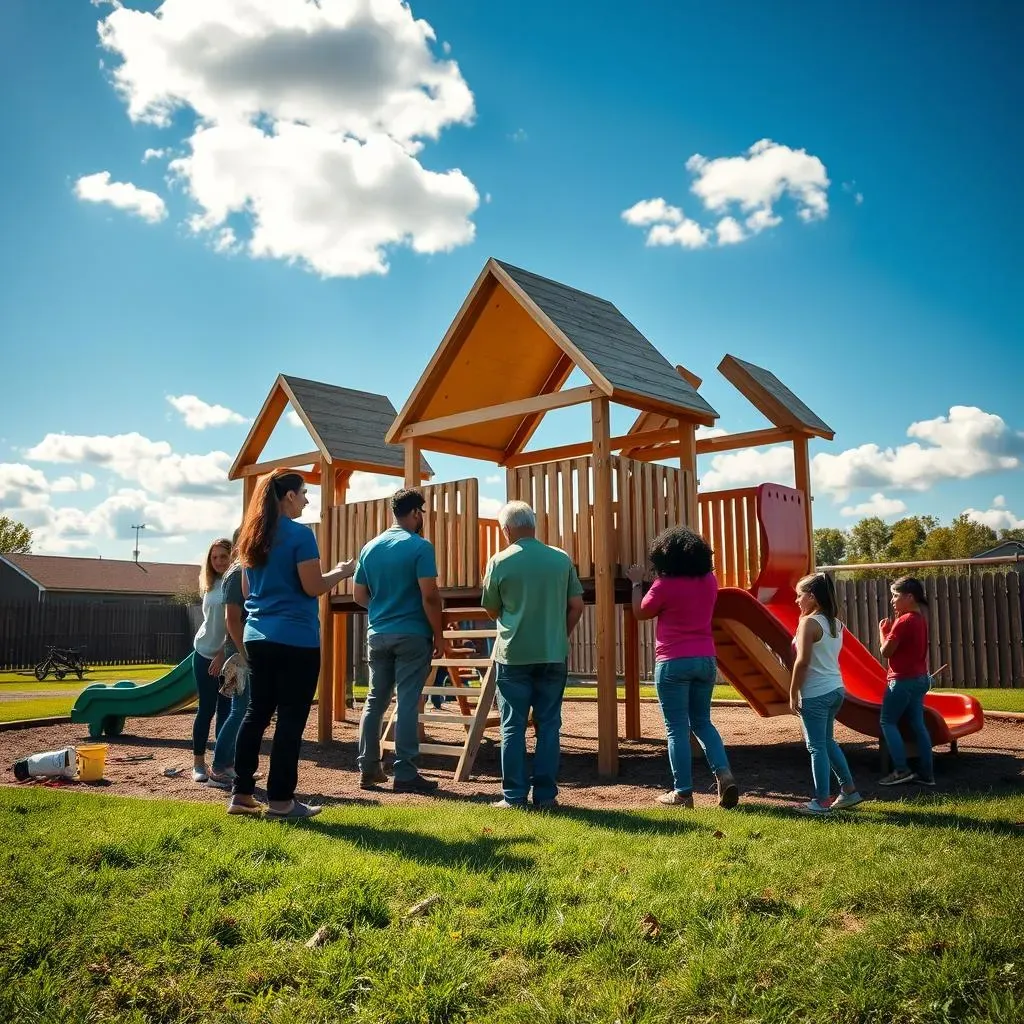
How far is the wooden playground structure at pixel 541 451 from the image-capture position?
30.7 feet

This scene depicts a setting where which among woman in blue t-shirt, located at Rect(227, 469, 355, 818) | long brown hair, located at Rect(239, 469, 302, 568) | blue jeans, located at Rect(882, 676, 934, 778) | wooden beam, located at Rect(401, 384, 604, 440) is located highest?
wooden beam, located at Rect(401, 384, 604, 440)

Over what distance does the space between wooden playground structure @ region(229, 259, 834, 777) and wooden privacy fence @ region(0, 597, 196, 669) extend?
2105 centimetres

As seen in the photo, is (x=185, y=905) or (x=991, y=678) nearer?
(x=185, y=905)

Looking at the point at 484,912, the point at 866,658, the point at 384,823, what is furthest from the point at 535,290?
the point at 484,912

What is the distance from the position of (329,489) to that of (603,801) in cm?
745

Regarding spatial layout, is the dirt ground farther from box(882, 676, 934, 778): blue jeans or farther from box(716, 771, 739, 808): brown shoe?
box(716, 771, 739, 808): brown shoe

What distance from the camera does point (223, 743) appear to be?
787cm

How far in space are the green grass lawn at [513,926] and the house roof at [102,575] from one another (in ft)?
179

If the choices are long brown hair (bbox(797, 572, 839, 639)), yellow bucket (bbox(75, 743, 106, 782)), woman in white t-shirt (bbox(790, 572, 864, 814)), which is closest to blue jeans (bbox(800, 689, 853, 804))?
woman in white t-shirt (bbox(790, 572, 864, 814))

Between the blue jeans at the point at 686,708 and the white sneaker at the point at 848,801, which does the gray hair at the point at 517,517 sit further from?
the white sneaker at the point at 848,801

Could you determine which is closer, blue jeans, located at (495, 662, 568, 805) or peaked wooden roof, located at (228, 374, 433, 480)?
blue jeans, located at (495, 662, 568, 805)

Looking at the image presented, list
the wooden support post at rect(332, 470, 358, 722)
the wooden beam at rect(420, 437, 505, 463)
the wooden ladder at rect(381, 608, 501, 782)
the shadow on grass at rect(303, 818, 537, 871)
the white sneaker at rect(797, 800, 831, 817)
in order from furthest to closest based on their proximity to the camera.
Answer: the wooden support post at rect(332, 470, 358, 722) → the wooden beam at rect(420, 437, 505, 463) → the wooden ladder at rect(381, 608, 501, 782) → the white sneaker at rect(797, 800, 831, 817) → the shadow on grass at rect(303, 818, 537, 871)

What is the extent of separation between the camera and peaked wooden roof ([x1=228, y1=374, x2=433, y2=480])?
1349cm

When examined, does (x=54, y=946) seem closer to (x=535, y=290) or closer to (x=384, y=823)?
(x=384, y=823)
